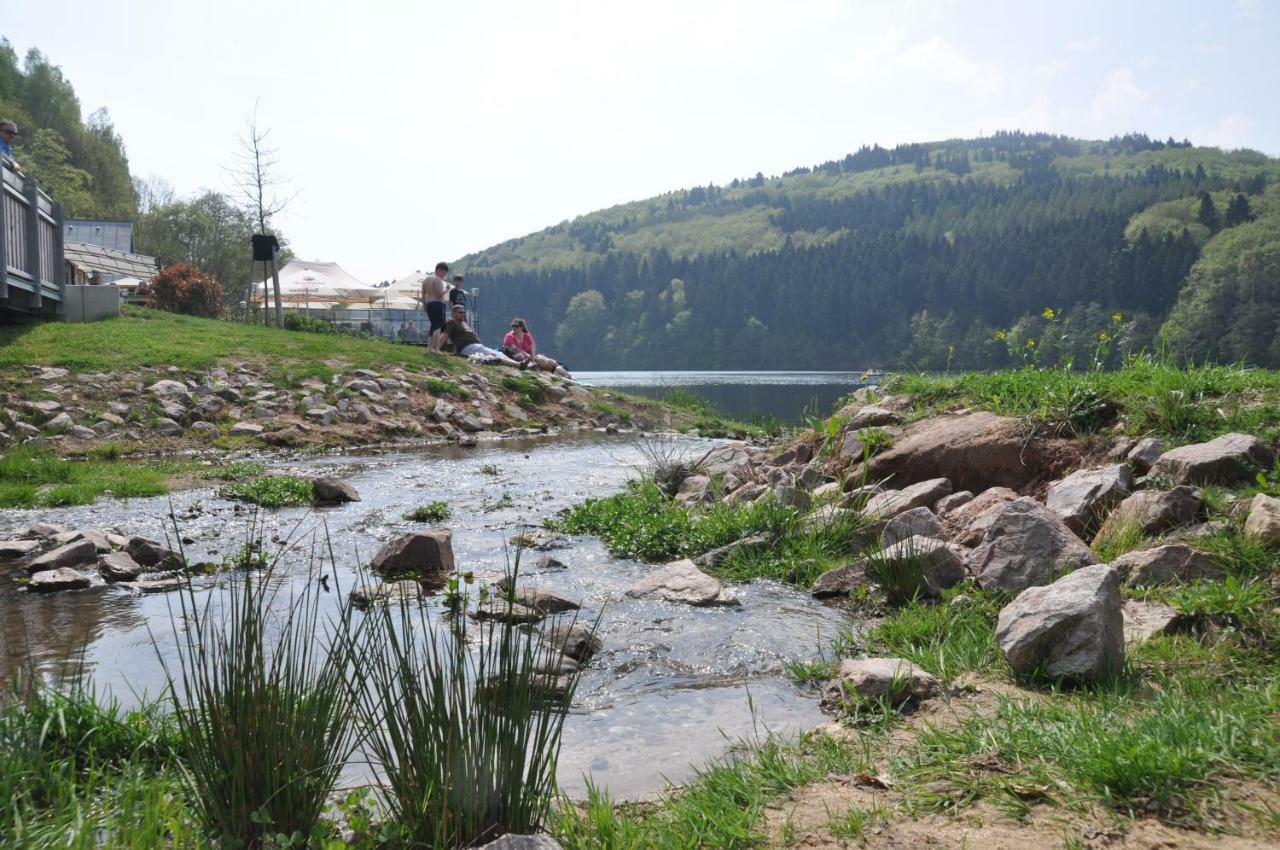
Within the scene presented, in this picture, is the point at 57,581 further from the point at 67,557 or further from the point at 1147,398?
the point at 1147,398

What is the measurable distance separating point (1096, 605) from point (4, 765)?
160 inches

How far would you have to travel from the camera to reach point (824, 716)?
410 cm

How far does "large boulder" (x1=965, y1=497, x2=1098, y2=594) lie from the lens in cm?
524

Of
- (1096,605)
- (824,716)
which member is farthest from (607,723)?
(1096,605)

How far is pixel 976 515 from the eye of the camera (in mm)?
6797

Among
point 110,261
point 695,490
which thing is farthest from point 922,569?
point 110,261

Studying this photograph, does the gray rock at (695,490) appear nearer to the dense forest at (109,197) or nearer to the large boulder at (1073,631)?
the large boulder at (1073,631)

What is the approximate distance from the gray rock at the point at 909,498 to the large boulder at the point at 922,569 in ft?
4.12

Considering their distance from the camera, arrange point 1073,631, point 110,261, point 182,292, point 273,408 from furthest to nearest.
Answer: point 110,261 < point 182,292 < point 273,408 < point 1073,631

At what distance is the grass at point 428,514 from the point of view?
9375 millimetres

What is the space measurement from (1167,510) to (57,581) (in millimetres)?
7509

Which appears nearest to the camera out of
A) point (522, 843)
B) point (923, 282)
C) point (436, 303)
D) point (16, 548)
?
point (522, 843)

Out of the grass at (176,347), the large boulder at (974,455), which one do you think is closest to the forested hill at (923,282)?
the grass at (176,347)

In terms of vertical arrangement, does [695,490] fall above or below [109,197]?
below
